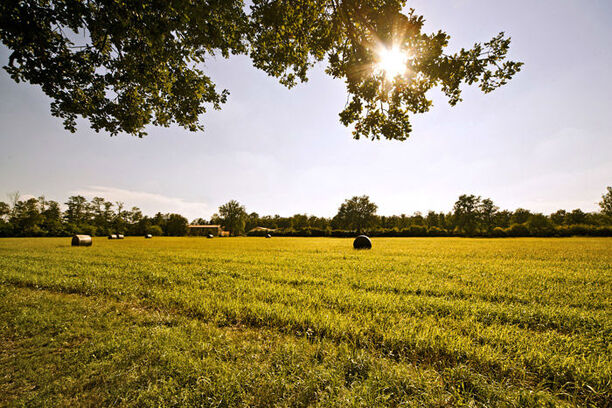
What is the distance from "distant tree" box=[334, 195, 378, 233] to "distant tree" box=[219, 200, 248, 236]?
44.8m

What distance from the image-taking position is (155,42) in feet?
16.0

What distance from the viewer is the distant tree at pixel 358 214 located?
89312mm

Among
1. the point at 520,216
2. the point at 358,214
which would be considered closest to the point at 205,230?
the point at 358,214

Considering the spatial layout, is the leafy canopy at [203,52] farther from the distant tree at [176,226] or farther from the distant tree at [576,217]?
the distant tree at [576,217]

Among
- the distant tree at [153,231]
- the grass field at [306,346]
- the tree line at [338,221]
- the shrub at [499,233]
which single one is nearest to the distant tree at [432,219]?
the tree line at [338,221]

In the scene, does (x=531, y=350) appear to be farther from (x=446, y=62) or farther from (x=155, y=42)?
(x=155, y=42)

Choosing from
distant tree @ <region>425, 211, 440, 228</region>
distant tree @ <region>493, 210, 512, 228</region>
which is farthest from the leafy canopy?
distant tree @ <region>425, 211, 440, 228</region>

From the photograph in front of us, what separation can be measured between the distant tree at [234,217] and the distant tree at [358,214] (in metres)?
44.8

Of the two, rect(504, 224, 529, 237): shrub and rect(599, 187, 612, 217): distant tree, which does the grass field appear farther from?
rect(599, 187, 612, 217): distant tree

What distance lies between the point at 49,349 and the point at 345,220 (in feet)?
297

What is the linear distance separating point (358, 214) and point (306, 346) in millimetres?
89267

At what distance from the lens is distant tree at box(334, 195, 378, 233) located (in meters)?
89.3

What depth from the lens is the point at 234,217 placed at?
99250 mm

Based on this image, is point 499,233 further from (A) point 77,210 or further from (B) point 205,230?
(A) point 77,210
